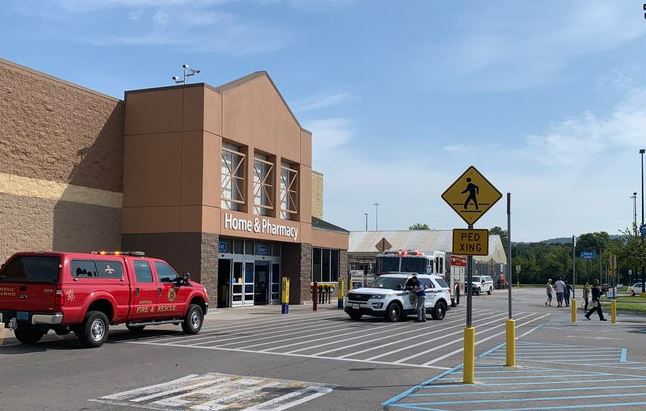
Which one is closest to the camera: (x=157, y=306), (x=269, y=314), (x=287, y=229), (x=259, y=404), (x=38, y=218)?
(x=259, y=404)

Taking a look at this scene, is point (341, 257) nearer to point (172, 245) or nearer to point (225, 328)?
point (172, 245)

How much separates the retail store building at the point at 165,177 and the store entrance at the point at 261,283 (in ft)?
0.18

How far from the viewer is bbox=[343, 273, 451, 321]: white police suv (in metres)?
23.5

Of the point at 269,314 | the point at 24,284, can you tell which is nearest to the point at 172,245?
the point at 269,314

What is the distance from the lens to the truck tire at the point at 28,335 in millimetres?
14963

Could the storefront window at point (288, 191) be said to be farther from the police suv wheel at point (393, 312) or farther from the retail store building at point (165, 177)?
the police suv wheel at point (393, 312)

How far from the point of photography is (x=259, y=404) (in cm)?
878

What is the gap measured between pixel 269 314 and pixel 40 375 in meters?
15.8

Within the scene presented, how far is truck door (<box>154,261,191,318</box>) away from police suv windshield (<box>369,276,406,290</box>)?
346 inches

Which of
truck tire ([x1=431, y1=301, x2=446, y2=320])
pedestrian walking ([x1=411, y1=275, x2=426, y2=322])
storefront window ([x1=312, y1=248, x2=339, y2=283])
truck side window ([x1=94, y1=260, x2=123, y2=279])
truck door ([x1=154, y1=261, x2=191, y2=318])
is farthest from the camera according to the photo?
storefront window ([x1=312, y1=248, x2=339, y2=283])

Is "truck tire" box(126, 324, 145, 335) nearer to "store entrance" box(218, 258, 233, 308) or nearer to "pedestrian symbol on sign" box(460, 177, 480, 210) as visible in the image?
"pedestrian symbol on sign" box(460, 177, 480, 210)

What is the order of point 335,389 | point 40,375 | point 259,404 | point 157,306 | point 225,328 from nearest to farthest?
point 259,404
point 335,389
point 40,375
point 157,306
point 225,328

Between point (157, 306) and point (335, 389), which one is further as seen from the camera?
point (157, 306)

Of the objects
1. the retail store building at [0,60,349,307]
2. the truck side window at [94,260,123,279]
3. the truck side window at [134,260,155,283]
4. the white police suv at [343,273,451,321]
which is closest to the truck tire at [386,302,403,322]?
the white police suv at [343,273,451,321]
